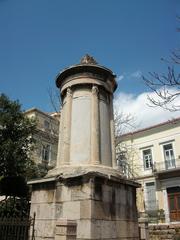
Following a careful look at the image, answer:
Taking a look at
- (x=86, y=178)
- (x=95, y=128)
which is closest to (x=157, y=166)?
(x=95, y=128)

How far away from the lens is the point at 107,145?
26.4 ft

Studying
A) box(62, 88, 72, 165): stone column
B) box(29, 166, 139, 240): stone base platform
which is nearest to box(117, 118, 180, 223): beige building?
box(62, 88, 72, 165): stone column

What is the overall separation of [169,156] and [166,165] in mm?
1164

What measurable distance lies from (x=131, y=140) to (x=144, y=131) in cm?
199

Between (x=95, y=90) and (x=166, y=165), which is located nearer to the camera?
(x=95, y=90)

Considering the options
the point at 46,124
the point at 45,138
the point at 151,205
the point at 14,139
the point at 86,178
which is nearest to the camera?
the point at 86,178

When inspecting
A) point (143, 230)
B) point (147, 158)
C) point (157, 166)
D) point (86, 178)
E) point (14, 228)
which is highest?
point (147, 158)

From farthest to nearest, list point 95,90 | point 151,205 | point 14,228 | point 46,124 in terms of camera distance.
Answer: point 46,124
point 151,205
point 95,90
point 14,228

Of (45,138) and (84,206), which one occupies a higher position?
(45,138)

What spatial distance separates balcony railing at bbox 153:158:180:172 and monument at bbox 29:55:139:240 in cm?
1889

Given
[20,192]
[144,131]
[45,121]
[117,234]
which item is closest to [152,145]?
[144,131]

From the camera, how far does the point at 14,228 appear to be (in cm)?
661

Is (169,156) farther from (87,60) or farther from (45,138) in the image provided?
(87,60)

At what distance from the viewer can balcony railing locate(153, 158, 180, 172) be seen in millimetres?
25670
